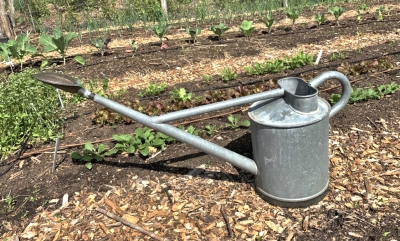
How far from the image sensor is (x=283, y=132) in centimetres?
181

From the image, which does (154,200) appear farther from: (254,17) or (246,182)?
(254,17)

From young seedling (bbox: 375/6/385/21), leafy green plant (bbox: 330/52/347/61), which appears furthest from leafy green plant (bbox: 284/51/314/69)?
young seedling (bbox: 375/6/385/21)

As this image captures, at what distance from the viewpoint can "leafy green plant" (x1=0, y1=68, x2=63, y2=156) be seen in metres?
2.94

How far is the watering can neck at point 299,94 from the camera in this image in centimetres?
177

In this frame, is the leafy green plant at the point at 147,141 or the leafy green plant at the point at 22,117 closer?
the leafy green plant at the point at 147,141

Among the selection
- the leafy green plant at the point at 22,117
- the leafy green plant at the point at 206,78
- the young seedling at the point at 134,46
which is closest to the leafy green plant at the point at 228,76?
the leafy green plant at the point at 206,78

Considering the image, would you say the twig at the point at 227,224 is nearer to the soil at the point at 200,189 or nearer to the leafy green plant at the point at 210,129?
the soil at the point at 200,189

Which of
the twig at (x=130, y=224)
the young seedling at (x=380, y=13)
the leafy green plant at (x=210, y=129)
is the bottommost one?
the twig at (x=130, y=224)

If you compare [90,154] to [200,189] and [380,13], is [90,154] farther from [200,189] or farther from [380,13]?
[380,13]

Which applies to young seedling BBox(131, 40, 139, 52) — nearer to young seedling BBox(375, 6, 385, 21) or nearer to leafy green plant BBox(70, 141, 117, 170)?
leafy green plant BBox(70, 141, 117, 170)

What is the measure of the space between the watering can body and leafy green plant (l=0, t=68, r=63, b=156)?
1890mm

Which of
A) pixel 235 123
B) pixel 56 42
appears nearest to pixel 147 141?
pixel 235 123

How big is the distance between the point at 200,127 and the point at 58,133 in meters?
1.19

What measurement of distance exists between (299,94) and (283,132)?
26cm
